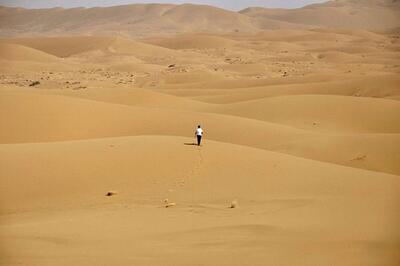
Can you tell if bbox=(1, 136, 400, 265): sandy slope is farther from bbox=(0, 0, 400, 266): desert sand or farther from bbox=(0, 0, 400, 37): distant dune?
bbox=(0, 0, 400, 37): distant dune

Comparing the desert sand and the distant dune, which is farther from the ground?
the distant dune

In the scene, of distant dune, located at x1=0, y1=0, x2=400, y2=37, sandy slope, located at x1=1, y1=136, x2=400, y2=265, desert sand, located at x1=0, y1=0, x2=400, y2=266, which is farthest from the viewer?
distant dune, located at x1=0, y1=0, x2=400, y2=37

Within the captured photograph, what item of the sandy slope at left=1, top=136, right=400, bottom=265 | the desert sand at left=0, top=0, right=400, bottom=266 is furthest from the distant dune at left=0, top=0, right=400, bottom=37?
the sandy slope at left=1, top=136, right=400, bottom=265

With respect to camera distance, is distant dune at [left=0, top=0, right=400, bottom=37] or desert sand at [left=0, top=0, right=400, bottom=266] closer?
desert sand at [left=0, top=0, right=400, bottom=266]

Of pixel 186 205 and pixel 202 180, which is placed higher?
pixel 202 180

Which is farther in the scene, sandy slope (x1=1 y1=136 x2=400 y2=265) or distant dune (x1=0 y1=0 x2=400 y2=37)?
distant dune (x1=0 y1=0 x2=400 y2=37)

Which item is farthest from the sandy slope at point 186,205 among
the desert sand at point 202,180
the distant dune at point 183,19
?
the distant dune at point 183,19

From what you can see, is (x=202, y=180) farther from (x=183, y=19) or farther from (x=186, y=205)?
(x=183, y=19)

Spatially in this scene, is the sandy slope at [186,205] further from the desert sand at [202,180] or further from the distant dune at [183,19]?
the distant dune at [183,19]

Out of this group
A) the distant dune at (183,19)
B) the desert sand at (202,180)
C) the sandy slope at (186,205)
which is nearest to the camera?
the sandy slope at (186,205)

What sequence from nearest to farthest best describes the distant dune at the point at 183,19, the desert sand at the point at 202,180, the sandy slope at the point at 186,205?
1. the sandy slope at the point at 186,205
2. the desert sand at the point at 202,180
3. the distant dune at the point at 183,19

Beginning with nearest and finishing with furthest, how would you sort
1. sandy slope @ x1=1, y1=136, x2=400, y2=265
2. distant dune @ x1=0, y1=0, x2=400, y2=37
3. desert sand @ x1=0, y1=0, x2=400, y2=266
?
sandy slope @ x1=1, y1=136, x2=400, y2=265, desert sand @ x1=0, y1=0, x2=400, y2=266, distant dune @ x1=0, y1=0, x2=400, y2=37

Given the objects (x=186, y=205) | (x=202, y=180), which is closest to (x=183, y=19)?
(x=202, y=180)

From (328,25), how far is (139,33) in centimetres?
5501
